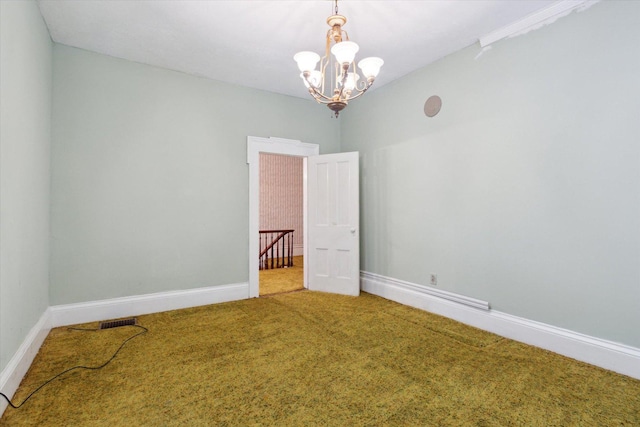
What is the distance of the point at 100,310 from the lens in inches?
133

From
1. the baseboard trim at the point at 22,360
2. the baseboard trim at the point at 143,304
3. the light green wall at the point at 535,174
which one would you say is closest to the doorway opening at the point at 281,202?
the baseboard trim at the point at 143,304

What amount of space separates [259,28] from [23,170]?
233 cm

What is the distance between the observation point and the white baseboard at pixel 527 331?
2299 millimetres

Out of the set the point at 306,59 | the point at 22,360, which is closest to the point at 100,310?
the point at 22,360

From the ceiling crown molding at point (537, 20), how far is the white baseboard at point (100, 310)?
4.16 metres

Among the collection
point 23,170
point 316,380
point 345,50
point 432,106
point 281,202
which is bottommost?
point 316,380

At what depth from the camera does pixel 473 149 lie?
3281 millimetres

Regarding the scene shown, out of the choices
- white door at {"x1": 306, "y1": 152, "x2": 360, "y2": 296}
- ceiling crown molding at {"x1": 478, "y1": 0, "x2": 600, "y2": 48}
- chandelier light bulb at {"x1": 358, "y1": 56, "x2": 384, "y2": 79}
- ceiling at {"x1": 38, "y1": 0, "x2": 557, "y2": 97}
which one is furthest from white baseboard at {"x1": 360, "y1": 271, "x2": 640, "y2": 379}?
ceiling at {"x1": 38, "y1": 0, "x2": 557, "y2": 97}

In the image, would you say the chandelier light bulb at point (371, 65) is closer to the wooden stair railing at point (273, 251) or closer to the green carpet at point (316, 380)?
the green carpet at point (316, 380)

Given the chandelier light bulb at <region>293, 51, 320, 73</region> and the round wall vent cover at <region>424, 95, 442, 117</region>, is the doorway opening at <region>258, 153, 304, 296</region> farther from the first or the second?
the chandelier light bulb at <region>293, 51, 320, 73</region>

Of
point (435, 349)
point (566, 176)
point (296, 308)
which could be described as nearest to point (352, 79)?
point (566, 176)

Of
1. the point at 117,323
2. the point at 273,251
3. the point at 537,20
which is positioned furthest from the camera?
the point at 273,251

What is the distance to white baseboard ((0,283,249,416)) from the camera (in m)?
2.04

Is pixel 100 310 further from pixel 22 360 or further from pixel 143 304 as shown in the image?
pixel 22 360
